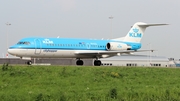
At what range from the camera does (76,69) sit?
27797 millimetres

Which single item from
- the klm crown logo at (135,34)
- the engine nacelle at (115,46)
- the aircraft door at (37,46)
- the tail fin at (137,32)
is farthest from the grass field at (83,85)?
the klm crown logo at (135,34)

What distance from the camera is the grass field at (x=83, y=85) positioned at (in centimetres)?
1915

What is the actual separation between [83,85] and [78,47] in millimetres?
20533

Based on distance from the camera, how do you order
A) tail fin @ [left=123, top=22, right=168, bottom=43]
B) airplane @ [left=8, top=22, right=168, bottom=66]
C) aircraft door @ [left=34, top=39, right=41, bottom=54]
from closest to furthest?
1. airplane @ [left=8, top=22, right=168, bottom=66]
2. aircraft door @ [left=34, top=39, right=41, bottom=54]
3. tail fin @ [left=123, top=22, right=168, bottom=43]

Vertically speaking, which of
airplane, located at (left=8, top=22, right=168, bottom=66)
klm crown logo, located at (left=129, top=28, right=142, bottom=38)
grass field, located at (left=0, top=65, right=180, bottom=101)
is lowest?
grass field, located at (left=0, top=65, right=180, bottom=101)

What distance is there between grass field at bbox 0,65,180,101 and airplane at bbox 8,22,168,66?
12.4 m

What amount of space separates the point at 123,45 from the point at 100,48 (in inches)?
123

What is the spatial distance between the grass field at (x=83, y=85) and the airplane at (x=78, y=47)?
12.4 m

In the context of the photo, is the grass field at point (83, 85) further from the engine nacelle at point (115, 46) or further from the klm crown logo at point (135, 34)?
the klm crown logo at point (135, 34)

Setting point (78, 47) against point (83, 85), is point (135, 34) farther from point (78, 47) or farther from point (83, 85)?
point (83, 85)

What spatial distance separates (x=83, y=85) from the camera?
22859 mm

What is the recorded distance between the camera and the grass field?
19.2 meters

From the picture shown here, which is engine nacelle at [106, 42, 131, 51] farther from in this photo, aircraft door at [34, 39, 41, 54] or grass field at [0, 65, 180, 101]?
grass field at [0, 65, 180, 101]

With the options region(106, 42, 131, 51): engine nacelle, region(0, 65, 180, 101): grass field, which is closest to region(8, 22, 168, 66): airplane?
region(106, 42, 131, 51): engine nacelle
